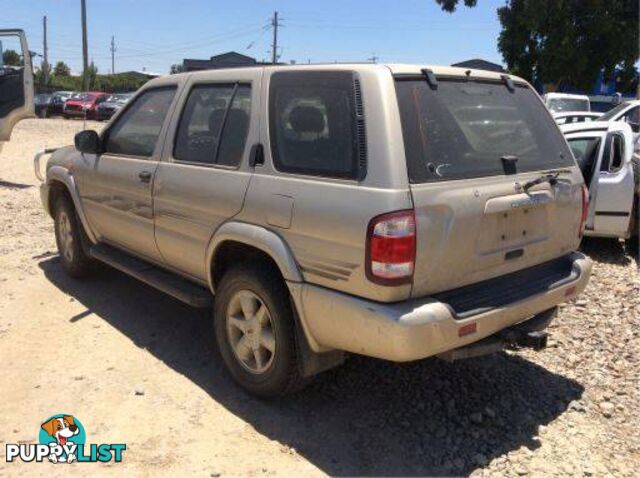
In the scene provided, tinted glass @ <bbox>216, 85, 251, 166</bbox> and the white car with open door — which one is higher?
tinted glass @ <bbox>216, 85, 251, 166</bbox>

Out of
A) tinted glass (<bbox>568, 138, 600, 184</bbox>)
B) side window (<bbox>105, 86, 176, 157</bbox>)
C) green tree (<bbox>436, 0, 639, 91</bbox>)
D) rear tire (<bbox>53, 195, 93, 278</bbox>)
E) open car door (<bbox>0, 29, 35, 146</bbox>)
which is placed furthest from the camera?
green tree (<bbox>436, 0, 639, 91</bbox>)

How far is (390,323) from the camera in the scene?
9.30 ft

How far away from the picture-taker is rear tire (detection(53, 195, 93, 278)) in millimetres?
5613

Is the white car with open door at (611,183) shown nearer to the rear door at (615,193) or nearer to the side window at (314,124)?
the rear door at (615,193)

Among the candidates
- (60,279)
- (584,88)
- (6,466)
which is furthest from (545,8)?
(6,466)

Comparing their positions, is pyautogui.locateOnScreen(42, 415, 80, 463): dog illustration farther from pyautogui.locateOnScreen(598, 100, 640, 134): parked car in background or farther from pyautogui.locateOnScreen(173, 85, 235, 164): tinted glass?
pyautogui.locateOnScreen(598, 100, 640, 134): parked car in background

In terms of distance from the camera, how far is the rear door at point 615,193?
682 centimetres

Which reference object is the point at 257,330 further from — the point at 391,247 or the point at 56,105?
the point at 56,105

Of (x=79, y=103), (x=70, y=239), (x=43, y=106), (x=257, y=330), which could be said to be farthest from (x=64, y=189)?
(x=43, y=106)

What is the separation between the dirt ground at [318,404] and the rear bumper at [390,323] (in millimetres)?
597

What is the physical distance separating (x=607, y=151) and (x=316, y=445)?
542cm

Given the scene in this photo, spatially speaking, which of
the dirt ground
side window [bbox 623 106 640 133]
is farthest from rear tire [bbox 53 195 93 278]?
side window [bbox 623 106 640 133]

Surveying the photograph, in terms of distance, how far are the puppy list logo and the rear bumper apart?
1196 millimetres

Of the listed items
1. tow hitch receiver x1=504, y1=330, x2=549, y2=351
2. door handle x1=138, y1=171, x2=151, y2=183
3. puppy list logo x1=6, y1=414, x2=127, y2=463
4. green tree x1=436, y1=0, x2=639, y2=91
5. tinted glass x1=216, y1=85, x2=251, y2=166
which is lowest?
puppy list logo x1=6, y1=414, x2=127, y2=463
